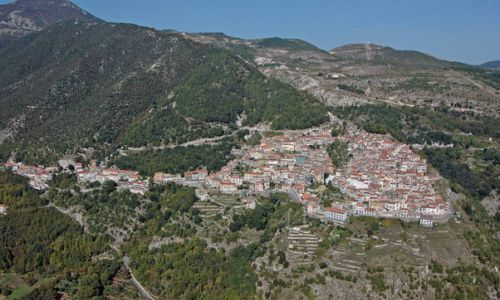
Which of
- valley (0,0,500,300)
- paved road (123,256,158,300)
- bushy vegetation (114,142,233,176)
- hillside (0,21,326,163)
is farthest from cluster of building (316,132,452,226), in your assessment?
paved road (123,256,158,300)

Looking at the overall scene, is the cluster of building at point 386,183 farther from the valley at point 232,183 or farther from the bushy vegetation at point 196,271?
the bushy vegetation at point 196,271

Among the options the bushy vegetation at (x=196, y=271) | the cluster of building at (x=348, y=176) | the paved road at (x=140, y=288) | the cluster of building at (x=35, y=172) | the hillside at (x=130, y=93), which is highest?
the hillside at (x=130, y=93)

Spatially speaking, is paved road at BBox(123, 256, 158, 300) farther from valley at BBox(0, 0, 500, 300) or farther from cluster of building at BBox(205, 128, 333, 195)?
cluster of building at BBox(205, 128, 333, 195)

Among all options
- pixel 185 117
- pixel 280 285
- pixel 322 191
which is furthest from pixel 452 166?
pixel 185 117

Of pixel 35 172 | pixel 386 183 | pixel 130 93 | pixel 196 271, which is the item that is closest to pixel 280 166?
pixel 386 183

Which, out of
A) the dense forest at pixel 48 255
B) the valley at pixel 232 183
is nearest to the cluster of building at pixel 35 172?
the valley at pixel 232 183

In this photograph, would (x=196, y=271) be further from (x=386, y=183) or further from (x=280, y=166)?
(x=386, y=183)
